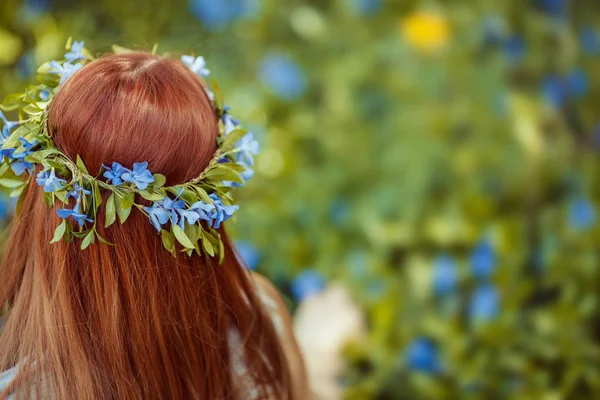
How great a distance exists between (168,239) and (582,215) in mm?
1471

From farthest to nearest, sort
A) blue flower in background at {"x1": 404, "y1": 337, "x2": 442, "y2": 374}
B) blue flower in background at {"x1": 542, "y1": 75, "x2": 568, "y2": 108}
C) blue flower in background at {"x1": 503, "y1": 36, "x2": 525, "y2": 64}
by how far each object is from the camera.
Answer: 1. blue flower in background at {"x1": 503, "y1": 36, "x2": 525, "y2": 64}
2. blue flower in background at {"x1": 542, "y1": 75, "x2": 568, "y2": 108}
3. blue flower in background at {"x1": 404, "y1": 337, "x2": 442, "y2": 374}

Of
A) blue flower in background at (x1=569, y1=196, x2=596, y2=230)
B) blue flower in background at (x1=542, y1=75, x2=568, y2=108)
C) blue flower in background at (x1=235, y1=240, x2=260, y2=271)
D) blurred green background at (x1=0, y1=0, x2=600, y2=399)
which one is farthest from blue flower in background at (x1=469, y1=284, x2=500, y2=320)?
blue flower in background at (x1=542, y1=75, x2=568, y2=108)

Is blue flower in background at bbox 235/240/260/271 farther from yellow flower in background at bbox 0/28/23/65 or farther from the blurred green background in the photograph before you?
yellow flower in background at bbox 0/28/23/65

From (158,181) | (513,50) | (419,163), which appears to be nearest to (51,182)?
(158,181)

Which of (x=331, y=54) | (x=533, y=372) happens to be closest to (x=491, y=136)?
(x=331, y=54)

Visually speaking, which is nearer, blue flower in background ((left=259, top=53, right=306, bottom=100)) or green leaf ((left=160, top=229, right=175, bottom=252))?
green leaf ((left=160, top=229, right=175, bottom=252))

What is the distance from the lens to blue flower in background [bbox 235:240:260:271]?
2.15 metres

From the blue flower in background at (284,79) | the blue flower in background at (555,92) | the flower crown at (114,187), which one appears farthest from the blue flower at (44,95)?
the blue flower in background at (555,92)

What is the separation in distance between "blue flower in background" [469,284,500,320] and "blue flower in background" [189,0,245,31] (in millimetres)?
1317

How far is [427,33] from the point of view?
2.51 metres

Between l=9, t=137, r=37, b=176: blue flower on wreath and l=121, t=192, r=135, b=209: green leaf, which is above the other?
l=9, t=137, r=37, b=176: blue flower on wreath

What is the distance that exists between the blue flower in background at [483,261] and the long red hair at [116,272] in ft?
3.59

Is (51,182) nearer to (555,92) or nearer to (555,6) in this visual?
(555,92)

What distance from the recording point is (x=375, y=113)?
258cm
